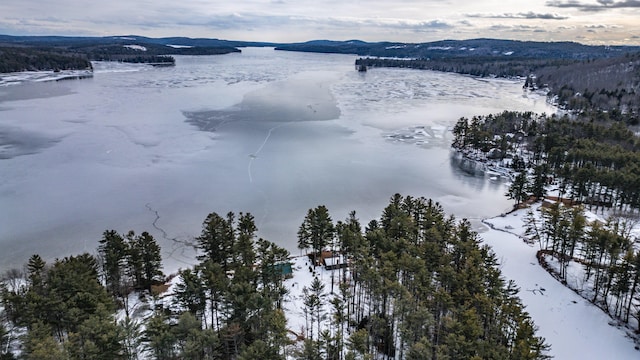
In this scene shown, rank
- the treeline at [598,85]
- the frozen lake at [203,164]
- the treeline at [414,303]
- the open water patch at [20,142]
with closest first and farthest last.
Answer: the treeline at [414,303]
the frozen lake at [203,164]
the open water patch at [20,142]
the treeline at [598,85]

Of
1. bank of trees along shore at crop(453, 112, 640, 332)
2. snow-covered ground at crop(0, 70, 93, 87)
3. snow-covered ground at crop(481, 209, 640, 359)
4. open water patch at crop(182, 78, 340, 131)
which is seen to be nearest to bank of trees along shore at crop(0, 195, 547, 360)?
snow-covered ground at crop(481, 209, 640, 359)

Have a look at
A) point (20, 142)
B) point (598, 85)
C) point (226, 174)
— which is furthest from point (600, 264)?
point (598, 85)

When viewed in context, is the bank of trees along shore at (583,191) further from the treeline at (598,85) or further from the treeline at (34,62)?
the treeline at (34,62)

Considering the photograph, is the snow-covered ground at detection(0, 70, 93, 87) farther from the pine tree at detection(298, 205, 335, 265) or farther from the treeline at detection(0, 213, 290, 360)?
the pine tree at detection(298, 205, 335, 265)

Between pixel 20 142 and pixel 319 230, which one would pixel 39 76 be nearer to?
pixel 20 142

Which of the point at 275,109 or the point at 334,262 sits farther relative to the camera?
the point at 275,109

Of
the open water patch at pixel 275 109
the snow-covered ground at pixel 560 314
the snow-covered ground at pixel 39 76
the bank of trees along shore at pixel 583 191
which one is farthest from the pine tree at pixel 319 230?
the snow-covered ground at pixel 39 76
